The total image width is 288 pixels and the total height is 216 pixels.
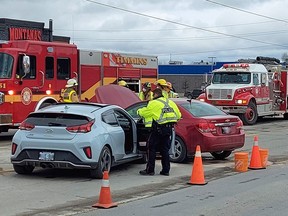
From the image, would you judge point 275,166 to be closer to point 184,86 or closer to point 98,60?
point 98,60

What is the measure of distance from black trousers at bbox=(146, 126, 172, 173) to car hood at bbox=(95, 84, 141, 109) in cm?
370

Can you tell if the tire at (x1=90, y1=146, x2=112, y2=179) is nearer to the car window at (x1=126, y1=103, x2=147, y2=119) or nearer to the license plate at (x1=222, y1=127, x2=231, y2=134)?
the car window at (x1=126, y1=103, x2=147, y2=119)

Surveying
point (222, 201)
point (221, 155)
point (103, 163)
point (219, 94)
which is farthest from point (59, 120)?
point (219, 94)

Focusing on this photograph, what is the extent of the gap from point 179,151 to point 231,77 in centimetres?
1436

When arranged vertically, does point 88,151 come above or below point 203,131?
below

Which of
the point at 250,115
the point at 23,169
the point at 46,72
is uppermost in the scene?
the point at 46,72

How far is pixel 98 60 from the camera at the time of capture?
795 inches

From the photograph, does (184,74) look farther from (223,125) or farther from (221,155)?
(223,125)

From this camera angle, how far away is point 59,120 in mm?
10414

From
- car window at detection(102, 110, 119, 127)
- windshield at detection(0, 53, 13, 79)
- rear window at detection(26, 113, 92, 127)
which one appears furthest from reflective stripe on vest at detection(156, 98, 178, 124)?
windshield at detection(0, 53, 13, 79)

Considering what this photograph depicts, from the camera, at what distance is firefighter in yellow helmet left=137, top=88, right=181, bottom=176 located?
36.4 ft

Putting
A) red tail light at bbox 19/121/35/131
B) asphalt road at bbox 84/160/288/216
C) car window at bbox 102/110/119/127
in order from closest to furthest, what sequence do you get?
asphalt road at bbox 84/160/288/216 → red tail light at bbox 19/121/35/131 → car window at bbox 102/110/119/127

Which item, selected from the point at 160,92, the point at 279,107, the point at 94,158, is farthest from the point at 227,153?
the point at 279,107

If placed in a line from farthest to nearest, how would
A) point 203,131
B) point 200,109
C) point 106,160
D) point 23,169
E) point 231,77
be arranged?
point 231,77 → point 200,109 → point 203,131 → point 23,169 → point 106,160
